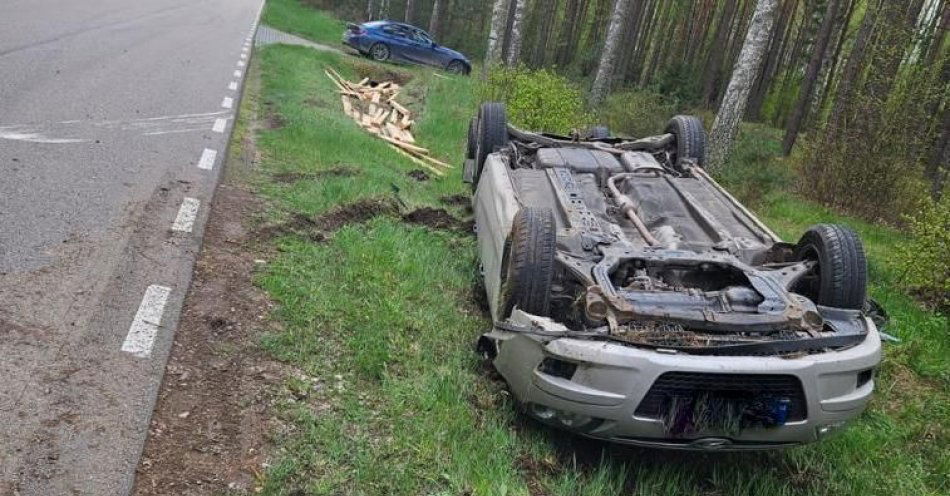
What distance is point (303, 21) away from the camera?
2731 centimetres

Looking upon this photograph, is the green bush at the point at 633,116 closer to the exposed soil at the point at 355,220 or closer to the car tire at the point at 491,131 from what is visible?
the exposed soil at the point at 355,220

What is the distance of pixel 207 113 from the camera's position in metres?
9.43

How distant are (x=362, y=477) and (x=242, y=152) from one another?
617 cm

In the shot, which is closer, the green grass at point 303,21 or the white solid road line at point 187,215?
the white solid road line at point 187,215

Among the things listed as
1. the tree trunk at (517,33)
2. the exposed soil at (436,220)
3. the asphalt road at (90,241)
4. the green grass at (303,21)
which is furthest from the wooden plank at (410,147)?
the green grass at (303,21)

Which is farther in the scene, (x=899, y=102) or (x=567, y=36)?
(x=567, y=36)

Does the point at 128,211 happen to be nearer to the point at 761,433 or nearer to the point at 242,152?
the point at 242,152

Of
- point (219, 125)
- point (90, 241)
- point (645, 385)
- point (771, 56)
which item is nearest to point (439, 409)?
point (645, 385)

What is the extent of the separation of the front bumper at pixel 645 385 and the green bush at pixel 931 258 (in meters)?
3.16

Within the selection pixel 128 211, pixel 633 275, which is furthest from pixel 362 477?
pixel 128 211

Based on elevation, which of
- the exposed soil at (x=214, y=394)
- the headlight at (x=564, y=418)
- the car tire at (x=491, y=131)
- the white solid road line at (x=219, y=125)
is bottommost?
the exposed soil at (x=214, y=394)

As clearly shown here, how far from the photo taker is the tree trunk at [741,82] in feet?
32.8

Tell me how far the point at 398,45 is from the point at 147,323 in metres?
19.4

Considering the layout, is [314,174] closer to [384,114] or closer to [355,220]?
[355,220]
